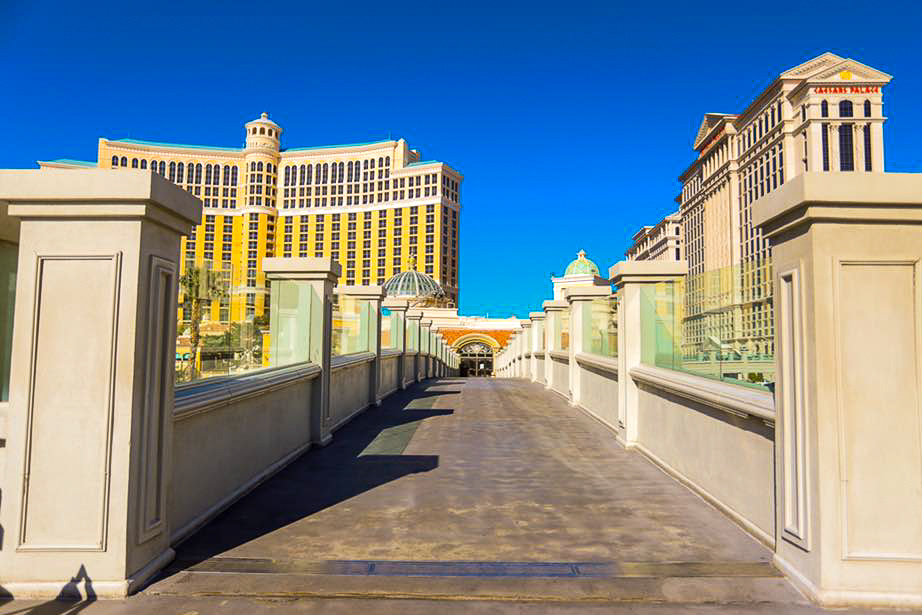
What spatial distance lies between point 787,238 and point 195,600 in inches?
159

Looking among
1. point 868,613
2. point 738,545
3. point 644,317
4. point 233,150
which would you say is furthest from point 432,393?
point 233,150

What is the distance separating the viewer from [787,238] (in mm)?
3896

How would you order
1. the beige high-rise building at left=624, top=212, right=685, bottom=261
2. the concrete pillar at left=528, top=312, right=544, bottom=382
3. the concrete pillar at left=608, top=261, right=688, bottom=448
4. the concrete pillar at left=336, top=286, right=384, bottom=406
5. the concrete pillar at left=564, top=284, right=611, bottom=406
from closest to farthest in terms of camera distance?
the concrete pillar at left=608, top=261, right=688, bottom=448
the concrete pillar at left=336, top=286, right=384, bottom=406
the concrete pillar at left=564, top=284, right=611, bottom=406
the concrete pillar at left=528, top=312, right=544, bottom=382
the beige high-rise building at left=624, top=212, right=685, bottom=261

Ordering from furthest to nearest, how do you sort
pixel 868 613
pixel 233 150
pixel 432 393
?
pixel 233 150
pixel 432 393
pixel 868 613

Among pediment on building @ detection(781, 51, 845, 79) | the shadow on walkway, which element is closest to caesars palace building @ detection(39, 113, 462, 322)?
pediment on building @ detection(781, 51, 845, 79)

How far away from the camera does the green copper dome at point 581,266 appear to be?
10094 centimetres

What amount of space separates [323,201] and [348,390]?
127144mm

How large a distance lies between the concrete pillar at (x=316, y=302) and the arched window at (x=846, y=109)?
5779cm

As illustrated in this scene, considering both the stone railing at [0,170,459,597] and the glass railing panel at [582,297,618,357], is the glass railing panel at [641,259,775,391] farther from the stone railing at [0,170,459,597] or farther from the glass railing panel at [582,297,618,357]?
the stone railing at [0,170,459,597]

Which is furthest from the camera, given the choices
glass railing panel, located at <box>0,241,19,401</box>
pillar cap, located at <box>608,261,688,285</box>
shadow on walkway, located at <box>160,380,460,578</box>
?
pillar cap, located at <box>608,261,688,285</box>

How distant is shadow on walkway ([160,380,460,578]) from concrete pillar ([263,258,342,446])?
432 mm

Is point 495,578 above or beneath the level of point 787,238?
beneath

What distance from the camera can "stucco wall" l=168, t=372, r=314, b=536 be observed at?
441cm

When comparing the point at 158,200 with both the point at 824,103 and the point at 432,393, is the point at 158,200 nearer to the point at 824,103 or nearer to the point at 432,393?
the point at 432,393
